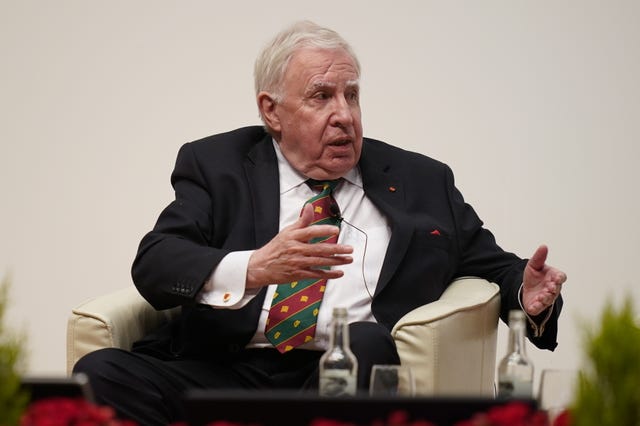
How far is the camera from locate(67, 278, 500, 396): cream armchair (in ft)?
9.00

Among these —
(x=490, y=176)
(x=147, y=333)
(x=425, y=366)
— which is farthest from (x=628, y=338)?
(x=490, y=176)

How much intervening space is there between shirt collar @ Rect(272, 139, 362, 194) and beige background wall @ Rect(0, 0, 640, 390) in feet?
3.13

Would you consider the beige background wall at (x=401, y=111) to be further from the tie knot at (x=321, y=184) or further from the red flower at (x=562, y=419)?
the red flower at (x=562, y=419)

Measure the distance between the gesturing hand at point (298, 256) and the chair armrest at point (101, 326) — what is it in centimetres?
44

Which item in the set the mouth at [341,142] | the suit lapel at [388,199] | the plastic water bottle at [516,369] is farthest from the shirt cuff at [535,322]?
the plastic water bottle at [516,369]

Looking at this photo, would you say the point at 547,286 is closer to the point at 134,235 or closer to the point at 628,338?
the point at 628,338

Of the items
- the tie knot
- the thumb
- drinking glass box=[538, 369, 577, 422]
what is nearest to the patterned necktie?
the tie knot

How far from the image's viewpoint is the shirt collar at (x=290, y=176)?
3.21 meters

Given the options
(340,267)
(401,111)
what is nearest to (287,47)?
(340,267)

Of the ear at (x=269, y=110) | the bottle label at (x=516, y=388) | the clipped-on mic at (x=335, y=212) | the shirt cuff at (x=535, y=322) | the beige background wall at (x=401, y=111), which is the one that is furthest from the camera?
the beige background wall at (x=401, y=111)

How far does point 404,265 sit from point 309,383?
505mm

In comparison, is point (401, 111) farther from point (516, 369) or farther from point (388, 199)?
point (516, 369)

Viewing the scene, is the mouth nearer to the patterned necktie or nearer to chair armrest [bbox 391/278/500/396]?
the patterned necktie

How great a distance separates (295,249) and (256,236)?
415mm
